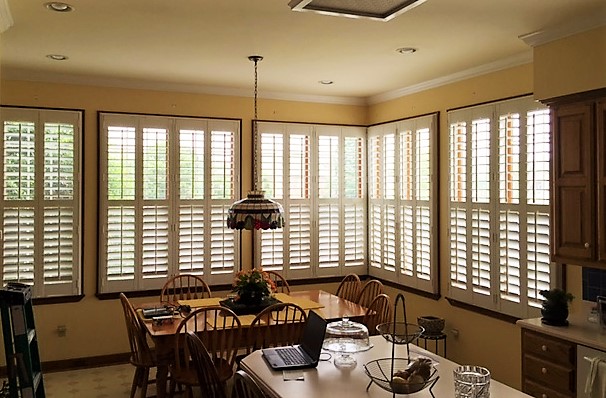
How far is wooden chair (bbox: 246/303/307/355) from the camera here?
404 centimetres

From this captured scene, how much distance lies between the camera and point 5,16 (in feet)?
11.0

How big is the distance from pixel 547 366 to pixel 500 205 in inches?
58.1

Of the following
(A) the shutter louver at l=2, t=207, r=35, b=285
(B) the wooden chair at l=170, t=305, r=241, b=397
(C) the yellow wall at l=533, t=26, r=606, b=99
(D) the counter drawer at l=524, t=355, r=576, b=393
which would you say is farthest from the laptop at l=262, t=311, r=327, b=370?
(A) the shutter louver at l=2, t=207, r=35, b=285

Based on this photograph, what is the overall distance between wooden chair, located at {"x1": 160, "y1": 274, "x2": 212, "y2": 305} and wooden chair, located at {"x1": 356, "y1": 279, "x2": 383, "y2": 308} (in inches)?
58.2

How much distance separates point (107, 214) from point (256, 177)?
1.54 m

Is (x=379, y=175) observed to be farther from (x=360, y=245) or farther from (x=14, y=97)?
(x=14, y=97)

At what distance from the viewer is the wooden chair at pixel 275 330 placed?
13.3 ft

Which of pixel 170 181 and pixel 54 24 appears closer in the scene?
pixel 54 24

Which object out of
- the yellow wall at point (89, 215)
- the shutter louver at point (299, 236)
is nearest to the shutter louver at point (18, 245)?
the yellow wall at point (89, 215)

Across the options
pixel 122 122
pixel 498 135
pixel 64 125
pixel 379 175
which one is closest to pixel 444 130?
pixel 498 135

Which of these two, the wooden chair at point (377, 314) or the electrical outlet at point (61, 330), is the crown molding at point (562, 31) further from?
the electrical outlet at point (61, 330)

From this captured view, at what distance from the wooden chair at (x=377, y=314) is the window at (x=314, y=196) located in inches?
74.5

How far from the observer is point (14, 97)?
5.22 metres

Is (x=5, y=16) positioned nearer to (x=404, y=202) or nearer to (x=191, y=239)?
(x=191, y=239)
